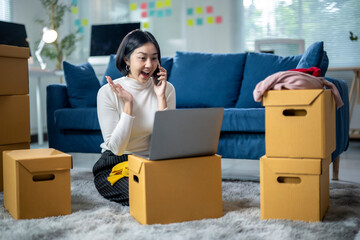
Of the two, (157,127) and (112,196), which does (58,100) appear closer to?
(112,196)

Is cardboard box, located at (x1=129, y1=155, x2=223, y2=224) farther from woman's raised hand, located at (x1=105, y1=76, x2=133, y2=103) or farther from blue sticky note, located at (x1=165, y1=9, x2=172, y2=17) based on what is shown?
blue sticky note, located at (x1=165, y1=9, x2=172, y2=17)

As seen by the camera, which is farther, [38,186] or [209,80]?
[209,80]

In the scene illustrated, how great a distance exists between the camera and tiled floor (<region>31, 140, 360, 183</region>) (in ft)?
9.14

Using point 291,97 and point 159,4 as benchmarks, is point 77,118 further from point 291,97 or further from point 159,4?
point 159,4

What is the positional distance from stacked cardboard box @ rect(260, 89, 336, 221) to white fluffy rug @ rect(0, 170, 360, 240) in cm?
7

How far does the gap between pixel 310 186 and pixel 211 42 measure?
3.64 metres

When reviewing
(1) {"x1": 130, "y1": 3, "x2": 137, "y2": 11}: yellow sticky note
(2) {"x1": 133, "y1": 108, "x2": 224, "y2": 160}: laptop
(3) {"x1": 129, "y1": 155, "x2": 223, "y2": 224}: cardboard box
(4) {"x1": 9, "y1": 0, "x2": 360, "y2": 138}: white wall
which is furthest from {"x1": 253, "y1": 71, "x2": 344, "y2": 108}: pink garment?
(1) {"x1": 130, "y1": 3, "x2": 137, "y2": 11}: yellow sticky note

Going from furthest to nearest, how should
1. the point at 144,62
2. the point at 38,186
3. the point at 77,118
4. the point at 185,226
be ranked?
the point at 77,118 < the point at 144,62 < the point at 38,186 < the point at 185,226

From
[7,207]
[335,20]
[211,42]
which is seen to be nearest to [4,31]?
[211,42]

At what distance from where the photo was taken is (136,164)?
1.64 m

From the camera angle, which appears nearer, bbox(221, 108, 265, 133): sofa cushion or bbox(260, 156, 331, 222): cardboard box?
→ bbox(260, 156, 331, 222): cardboard box

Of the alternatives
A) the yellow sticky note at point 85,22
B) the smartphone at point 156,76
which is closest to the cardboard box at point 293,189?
the smartphone at point 156,76

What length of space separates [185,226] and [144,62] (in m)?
0.72

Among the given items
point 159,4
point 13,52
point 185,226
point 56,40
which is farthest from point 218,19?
point 185,226
